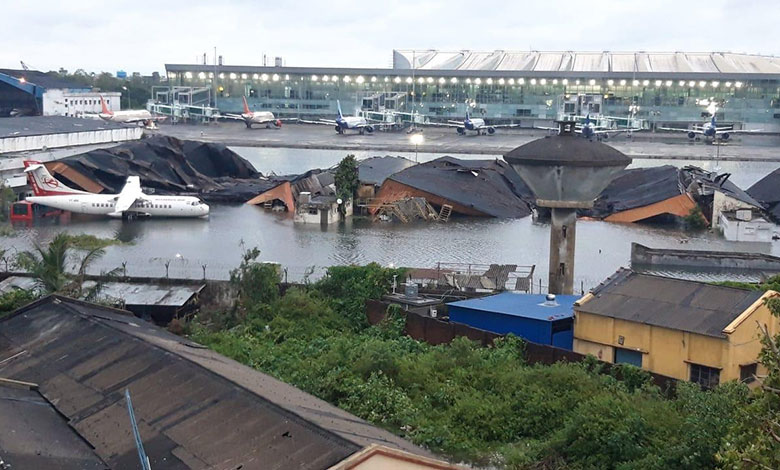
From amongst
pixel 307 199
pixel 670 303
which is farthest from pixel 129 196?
pixel 670 303

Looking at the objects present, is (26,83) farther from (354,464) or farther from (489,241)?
(354,464)

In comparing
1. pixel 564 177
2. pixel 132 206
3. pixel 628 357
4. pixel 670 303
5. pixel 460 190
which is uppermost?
pixel 564 177

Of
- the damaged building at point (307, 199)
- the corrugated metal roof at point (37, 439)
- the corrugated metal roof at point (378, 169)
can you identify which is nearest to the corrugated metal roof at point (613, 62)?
the corrugated metal roof at point (378, 169)

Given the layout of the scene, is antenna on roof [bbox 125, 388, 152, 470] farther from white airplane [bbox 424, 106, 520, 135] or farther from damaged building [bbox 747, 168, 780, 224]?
white airplane [bbox 424, 106, 520, 135]

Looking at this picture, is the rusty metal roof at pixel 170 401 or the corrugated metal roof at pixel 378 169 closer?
the rusty metal roof at pixel 170 401

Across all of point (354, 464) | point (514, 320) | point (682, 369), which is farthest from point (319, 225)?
point (354, 464)

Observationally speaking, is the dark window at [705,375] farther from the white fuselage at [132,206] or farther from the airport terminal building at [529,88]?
the airport terminal building at [529,88]

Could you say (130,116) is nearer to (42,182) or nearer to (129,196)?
(42,182)
